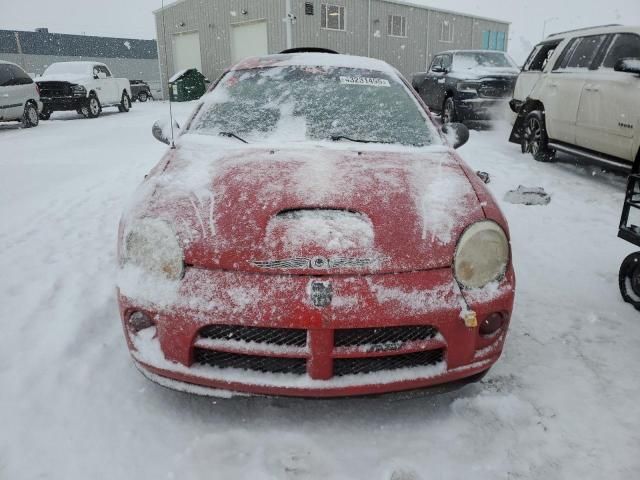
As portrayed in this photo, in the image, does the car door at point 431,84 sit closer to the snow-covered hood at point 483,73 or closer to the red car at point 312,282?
the snow-covered hood at point 483,73

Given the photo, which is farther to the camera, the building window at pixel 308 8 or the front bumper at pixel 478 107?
the building window at pixel 308 8

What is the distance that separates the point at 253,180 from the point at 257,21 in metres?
22.3

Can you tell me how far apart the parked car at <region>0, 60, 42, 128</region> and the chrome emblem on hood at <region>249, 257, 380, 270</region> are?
488 inches

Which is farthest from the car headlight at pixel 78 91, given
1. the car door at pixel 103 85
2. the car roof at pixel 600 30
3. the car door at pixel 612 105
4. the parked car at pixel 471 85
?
the car door at pixel 612 105

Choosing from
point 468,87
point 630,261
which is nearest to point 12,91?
Result: point 468,87

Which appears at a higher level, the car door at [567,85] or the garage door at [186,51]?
the garage door at [186,51]

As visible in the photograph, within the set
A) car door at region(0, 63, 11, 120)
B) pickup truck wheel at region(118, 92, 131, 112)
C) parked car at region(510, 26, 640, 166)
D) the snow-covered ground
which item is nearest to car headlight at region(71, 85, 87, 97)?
pickup truck wheel at region(118, 92, 131, 112)

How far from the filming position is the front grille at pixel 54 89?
1443 cm

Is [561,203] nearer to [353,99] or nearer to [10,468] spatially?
[353,99]

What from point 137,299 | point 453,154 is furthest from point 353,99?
point 137,299

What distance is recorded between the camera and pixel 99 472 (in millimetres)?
1763

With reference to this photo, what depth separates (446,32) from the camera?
1096 inches

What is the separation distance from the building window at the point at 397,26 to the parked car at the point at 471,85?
14315 millimetres

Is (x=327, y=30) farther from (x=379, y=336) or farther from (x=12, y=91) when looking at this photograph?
(x=379, y=336)
